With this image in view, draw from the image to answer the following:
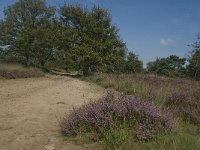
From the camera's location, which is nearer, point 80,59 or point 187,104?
point 187,104

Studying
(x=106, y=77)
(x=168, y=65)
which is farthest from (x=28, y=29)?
(x=168, y=65)

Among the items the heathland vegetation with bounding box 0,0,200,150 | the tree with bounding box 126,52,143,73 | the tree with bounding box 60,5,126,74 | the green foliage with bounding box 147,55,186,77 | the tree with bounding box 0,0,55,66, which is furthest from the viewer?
the green foliage with bounding box 147,55,186,77

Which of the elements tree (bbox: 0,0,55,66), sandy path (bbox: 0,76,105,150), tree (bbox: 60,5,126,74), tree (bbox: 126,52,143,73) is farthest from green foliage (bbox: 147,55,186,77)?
sandy path (bbox: 0,76,105,150)

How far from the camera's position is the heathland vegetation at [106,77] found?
21.8ft

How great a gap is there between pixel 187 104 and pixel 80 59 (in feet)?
90.4

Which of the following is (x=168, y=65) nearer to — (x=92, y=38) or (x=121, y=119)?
(x=92, y=38)

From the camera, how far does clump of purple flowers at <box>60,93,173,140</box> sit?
6707mm

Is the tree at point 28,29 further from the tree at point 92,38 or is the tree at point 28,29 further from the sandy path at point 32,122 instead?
the sandy path at point 32,122

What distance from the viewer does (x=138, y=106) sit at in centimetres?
717

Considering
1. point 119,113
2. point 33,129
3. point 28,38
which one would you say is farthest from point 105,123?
point 28,38

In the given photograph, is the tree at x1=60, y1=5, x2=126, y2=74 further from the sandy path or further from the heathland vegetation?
the sandy path

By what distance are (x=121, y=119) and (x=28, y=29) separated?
133 feet

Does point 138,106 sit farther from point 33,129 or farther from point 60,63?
point 60,63

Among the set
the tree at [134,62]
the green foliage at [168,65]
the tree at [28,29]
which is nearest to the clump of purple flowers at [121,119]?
the tree at [28,29]
